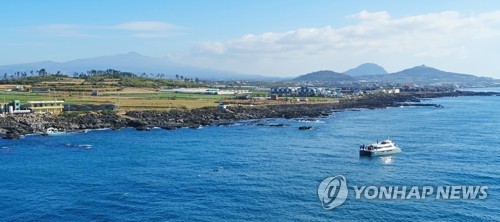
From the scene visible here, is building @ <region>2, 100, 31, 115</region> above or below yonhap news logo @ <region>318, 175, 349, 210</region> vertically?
above

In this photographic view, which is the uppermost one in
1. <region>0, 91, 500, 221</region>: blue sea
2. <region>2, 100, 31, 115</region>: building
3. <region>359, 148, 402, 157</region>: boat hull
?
<region>2, 100, 31, 115</region>: building

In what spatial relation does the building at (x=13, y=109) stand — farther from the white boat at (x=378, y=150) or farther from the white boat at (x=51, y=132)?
the white boat at (x=378, y=150)

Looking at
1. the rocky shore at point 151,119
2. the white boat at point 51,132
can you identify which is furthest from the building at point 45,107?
the white boat at point 51,132

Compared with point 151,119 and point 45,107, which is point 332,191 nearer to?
point 151,119

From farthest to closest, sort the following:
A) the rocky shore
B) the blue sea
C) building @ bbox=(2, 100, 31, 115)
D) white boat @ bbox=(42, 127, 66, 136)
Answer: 1. building @ bbox=(2, 100, 31, 115)
2. the rocky shore
3. white boat @ bbox=(42, 127, 66, 136)
4. the blue sea

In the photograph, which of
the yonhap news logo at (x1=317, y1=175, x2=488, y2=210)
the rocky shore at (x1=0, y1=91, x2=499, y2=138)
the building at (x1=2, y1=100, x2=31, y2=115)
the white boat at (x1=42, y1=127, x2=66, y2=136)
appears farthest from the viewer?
the building at (x1=2, y1=100, x2=31, y2=115)

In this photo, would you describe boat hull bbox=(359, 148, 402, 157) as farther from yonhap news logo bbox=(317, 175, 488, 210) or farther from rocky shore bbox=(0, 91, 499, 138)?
rocky shore bbox=(0, 91, 499, 138)

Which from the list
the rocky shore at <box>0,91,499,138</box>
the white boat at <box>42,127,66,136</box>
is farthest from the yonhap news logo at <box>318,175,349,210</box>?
the white boat at <box>42,127,66,136</box>
